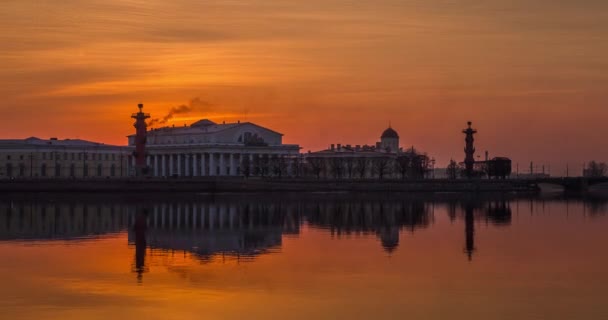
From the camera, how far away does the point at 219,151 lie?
123625mm

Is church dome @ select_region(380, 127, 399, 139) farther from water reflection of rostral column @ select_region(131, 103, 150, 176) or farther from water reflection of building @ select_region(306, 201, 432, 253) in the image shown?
water reflection of building @ select_region(306, 201, 432, 253)

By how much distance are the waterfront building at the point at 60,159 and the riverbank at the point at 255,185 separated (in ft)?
Answer: 104

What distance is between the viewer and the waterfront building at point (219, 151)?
123375 mm

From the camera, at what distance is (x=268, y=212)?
5681cm

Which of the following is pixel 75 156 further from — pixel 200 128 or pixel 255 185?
pixel 255 185

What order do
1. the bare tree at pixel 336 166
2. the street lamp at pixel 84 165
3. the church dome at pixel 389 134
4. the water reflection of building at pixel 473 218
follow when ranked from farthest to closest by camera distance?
1. the church dome at pixel 389 134
2. the street lamp at pixel 84 165
3. the bare tree at pixel 336 166
4. the water reflection of building at pixel 473 218

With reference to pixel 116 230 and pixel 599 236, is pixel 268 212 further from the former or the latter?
pixel 599 236

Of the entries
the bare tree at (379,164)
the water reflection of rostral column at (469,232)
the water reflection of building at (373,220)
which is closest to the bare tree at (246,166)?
the bare tree at (379,164)

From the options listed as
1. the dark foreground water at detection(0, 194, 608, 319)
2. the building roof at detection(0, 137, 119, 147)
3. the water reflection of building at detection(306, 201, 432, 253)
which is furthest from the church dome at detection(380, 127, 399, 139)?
the dark foreground water at detection(0, 194, 608, 319)

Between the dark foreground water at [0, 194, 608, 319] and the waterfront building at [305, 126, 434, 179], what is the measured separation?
7534cm

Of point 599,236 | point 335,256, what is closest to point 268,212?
point 599,236

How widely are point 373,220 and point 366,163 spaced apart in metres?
85.2

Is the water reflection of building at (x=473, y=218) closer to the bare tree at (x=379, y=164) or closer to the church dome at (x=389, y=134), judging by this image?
the bare tree at (x=379, y=164)

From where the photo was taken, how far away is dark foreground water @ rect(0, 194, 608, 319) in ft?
68.6
